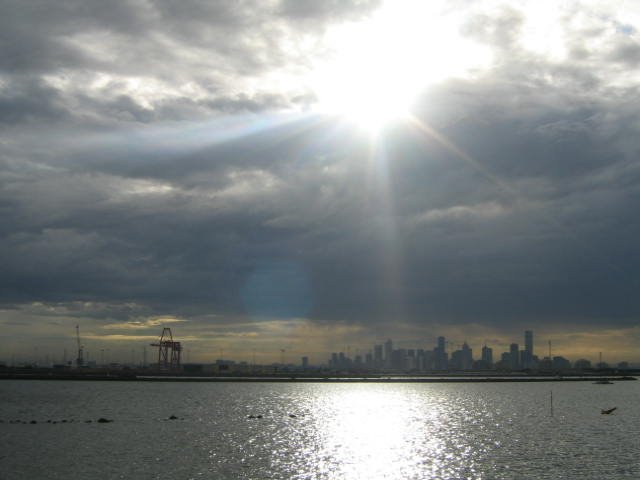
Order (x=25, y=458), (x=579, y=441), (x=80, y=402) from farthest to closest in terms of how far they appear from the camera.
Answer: (x=80, y=402)
(x=579, y=441)
(x=25, y=458)

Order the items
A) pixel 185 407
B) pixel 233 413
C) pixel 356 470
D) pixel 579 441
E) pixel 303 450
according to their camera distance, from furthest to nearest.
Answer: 1. pixel 185 407
2. pixel 233 413
3. pixel 579 441
4. pixel 303 450
5. pixel 356 470

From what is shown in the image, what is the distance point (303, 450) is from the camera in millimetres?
75188

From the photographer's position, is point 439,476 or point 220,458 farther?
point 220,458

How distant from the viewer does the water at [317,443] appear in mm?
60969

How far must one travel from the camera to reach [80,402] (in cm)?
14612

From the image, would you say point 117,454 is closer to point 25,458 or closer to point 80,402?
point 25,458

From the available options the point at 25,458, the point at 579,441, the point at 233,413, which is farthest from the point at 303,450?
the point at 233,413

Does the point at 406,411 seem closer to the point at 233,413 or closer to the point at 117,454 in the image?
the point at 233,413

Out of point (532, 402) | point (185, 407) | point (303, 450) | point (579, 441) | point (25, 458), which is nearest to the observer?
point (25, 458)

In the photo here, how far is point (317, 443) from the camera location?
81.8m

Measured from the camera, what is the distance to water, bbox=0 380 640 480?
60969 millimetres

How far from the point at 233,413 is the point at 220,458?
57040mm

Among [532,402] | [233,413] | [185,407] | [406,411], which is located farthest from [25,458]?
[532,402]

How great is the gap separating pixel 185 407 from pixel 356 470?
8179 cm
